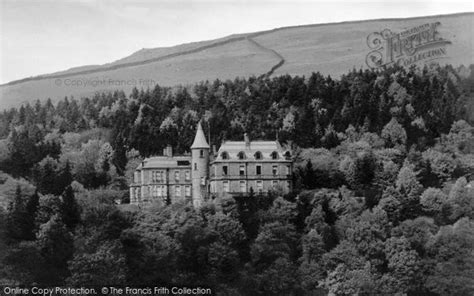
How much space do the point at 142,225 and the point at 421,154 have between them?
8098mm

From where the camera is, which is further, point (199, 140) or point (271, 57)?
point (271, 57)

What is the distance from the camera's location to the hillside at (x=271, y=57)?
29344 mm

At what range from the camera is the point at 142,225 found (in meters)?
26.7

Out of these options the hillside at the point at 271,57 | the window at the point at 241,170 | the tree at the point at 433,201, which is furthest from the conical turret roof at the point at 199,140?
the tree at the point at 433,201

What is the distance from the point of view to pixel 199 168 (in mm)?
27281

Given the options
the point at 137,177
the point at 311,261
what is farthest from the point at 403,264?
the point at 137,177

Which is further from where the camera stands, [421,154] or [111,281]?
[421,154]

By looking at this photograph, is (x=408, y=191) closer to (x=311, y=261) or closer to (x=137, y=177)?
(x=311, y=261)

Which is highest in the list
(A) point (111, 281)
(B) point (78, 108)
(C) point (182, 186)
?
(B) point (78, 108)

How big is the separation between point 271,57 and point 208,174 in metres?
5.46

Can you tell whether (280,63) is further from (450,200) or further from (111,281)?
(111,281)

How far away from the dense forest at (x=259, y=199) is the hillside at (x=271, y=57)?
40 centimetres

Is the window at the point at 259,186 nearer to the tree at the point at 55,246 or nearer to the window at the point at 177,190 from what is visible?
the window at the point at 177,190

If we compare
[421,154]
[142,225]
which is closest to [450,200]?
[421,154]
